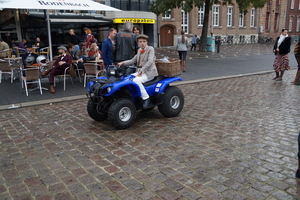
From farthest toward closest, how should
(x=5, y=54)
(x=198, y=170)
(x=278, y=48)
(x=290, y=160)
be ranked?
(x=5, y=54), (x=278, y=48), (x=290, y=160), (x=198, y=170)

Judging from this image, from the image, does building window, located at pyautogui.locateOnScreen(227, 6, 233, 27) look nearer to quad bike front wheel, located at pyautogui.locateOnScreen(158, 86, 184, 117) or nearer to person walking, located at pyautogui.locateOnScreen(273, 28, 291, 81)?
person walking, located at pyautogui.locateOnScreen(273, 28, 291, 81)

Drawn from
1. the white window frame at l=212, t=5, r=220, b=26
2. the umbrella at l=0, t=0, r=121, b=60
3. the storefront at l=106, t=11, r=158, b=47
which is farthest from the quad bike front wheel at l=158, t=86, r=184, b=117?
the white window frame at l=212, t=5, r=220, b=26

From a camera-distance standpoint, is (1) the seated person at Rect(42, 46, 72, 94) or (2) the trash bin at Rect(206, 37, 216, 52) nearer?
(1) the seated person at Rect(42, 46, 72, 94)

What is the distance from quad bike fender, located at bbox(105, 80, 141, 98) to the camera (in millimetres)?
4756

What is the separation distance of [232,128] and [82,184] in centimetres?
295

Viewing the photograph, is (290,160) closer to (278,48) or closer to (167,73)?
(167,73)

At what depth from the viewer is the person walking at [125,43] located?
6.50m

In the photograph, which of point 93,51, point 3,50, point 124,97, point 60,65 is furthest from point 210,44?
A: point 124,97

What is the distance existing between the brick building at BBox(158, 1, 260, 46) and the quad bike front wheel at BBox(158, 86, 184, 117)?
21062mm

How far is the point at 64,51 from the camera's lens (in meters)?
8.40

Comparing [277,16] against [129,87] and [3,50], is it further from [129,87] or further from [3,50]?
[129,87]

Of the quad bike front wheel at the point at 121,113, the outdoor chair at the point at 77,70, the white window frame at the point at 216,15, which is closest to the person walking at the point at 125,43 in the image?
the quad bike front wheel at the point at 121,113

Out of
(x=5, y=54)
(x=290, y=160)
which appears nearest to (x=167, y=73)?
(x=290, y=160)

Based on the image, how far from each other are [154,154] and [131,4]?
952 inches
